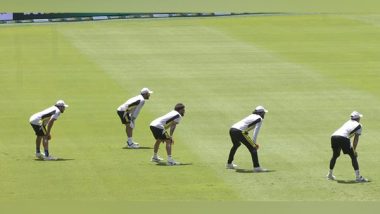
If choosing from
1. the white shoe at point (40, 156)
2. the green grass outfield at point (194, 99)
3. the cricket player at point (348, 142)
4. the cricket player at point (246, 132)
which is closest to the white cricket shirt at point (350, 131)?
the cricket player at point (348, 142)

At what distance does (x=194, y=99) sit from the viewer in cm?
3819

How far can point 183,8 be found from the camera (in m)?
15.2

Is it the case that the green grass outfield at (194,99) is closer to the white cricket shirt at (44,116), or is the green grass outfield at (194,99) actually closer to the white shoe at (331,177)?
the white shoe at (331,177)

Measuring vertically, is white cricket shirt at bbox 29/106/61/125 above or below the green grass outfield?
above

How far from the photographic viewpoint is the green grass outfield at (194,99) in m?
23.6

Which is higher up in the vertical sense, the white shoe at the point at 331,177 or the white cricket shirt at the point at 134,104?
the white cricket shirt at the point at 134,104

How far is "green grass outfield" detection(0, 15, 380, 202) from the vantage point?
Result: 23.6m

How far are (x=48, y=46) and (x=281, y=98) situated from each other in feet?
61.7

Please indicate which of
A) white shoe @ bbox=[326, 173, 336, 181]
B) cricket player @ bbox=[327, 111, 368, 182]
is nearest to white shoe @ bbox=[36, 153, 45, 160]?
white shoe @ bbox=[326, 173, 336, 181]

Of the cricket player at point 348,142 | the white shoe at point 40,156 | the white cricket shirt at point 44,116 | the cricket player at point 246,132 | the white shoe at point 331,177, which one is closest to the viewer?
the cricket player at point 348,142

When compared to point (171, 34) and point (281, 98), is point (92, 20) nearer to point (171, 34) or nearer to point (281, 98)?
point (171, 34)

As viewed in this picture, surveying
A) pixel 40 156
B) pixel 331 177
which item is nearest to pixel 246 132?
pixel 331 177

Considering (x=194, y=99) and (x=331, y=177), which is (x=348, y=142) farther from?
(x=194, y=99)

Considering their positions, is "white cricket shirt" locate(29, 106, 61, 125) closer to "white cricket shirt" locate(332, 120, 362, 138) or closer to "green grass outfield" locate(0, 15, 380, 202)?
"green grass outfield" locate(0, 15, 380, 202)
